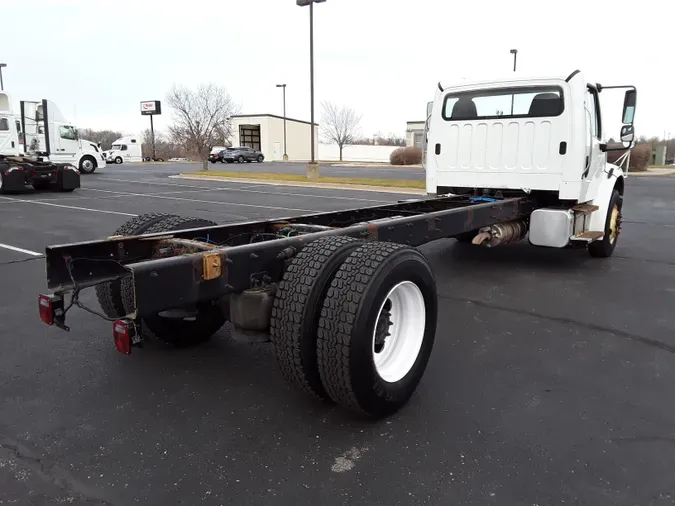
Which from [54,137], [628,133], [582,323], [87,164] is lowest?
[582,323]

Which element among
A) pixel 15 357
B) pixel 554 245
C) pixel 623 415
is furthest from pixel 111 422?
pixel 554 245

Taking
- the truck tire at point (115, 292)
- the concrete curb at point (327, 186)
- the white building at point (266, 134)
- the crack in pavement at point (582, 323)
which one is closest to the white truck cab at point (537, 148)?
the crack in pavement at point (582, 323)

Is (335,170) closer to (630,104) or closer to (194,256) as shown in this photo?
(630,104)

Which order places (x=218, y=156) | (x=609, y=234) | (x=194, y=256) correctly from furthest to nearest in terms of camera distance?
(x=218, y=156) < (x=609, y=234) < (x=194, y=256)

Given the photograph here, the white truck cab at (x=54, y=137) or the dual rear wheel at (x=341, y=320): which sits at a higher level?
the white truck cab at (x=54, y=137)

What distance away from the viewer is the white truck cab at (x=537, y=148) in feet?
22.1

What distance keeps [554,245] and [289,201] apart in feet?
33.7

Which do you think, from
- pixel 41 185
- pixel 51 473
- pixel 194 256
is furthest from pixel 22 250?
pixel 41 185

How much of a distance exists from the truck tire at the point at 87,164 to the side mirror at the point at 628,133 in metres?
29.0

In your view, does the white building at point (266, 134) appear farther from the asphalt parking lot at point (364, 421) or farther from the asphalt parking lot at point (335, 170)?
the asphalt parking lot at point (364, 421)

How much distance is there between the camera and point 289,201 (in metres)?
16.1

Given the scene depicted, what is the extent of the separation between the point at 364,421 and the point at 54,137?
2646cm

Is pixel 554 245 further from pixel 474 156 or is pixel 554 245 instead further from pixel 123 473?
pixel 123 473

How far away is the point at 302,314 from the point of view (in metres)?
2.93
